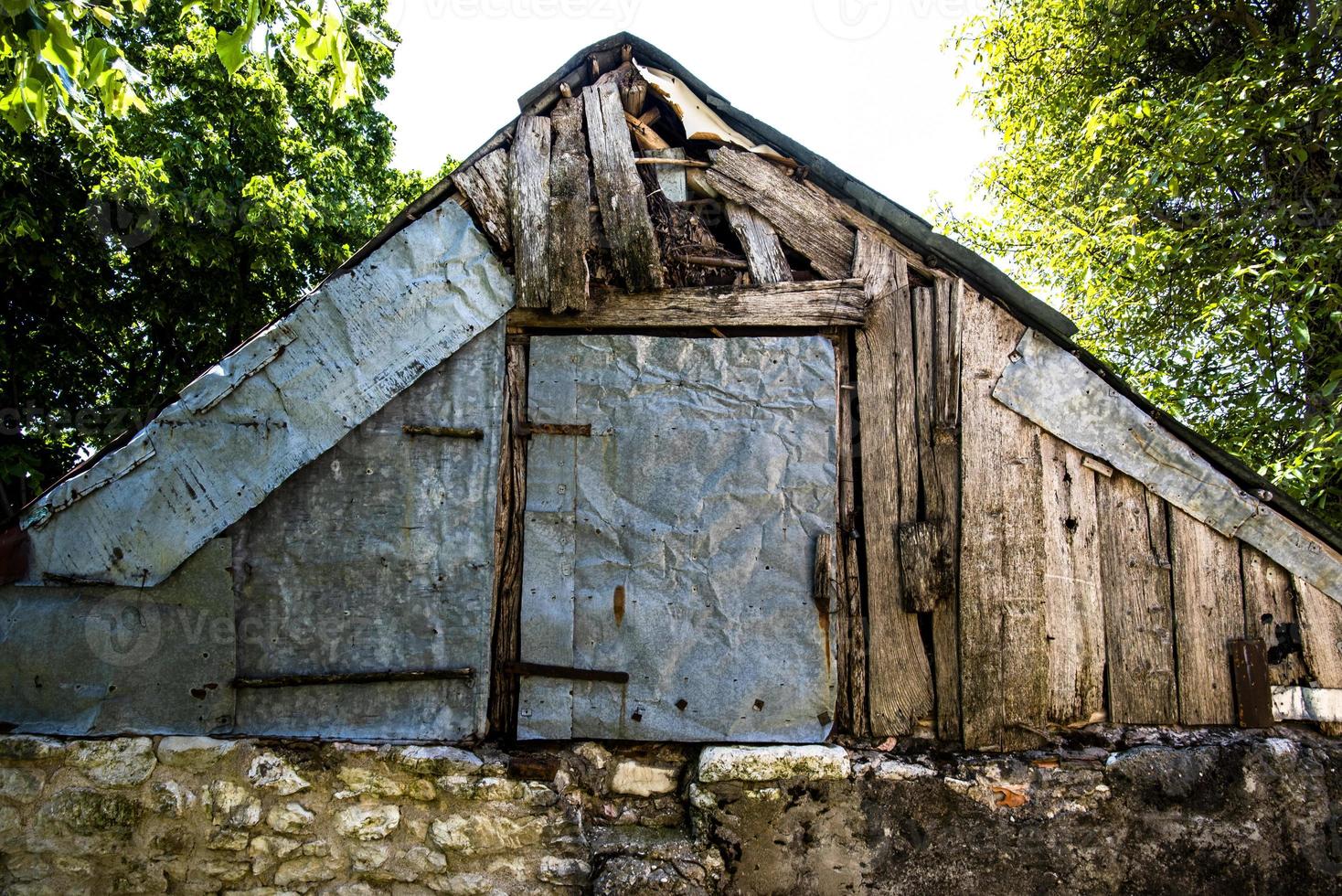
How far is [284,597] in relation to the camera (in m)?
3.52

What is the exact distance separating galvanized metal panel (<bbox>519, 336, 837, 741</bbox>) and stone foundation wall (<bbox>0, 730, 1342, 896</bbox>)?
9.4 inches

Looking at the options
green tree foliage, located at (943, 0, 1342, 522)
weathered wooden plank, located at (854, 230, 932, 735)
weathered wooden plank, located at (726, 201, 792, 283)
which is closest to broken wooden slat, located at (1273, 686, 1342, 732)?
weathered wooden plank, located at (854, 230, 932, 735)

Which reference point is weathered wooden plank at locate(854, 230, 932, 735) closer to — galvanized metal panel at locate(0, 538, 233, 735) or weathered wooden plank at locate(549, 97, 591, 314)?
weathered wooden plank at locate(549, 97, 591, 314)

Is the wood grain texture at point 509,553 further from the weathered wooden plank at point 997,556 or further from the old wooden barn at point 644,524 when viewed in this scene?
the weathered wooden plank at point 997,556

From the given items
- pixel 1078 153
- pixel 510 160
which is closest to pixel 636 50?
pixel 510 160

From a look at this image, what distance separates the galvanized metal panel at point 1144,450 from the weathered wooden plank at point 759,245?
113 cm

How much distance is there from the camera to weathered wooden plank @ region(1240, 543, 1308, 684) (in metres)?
3.61

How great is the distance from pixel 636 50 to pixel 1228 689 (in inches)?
161

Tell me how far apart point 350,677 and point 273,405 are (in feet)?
4.05

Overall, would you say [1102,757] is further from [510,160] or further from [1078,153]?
[1078,153]

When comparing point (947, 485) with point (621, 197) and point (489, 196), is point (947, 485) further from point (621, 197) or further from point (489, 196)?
point (489, 196)

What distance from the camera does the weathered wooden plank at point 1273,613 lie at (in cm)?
361

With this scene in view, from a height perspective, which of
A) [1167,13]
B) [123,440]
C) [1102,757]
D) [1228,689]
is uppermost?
[1167,13]

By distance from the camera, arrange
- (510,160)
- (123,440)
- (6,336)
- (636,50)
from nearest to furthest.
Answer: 1. (123,440)
2. (510,160)
3. (636,50)
4. (6,336)
